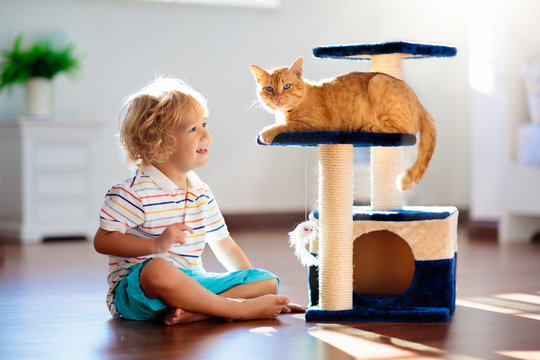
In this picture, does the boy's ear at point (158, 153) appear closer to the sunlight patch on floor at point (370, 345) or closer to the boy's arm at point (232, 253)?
the boy's arm at point (232, 253)

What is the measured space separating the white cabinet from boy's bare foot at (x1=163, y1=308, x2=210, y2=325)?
2.35 metres

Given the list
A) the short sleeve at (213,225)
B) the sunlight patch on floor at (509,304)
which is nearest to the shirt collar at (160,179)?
the short sleeve at (213,225)

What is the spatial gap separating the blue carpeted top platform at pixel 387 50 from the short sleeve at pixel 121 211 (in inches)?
25.7

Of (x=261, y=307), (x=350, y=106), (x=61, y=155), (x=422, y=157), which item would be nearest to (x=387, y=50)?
(x=350, y=106)

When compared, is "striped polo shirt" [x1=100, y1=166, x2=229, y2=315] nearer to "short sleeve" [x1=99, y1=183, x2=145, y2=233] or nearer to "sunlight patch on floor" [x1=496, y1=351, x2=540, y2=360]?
"short sleeve" [x1=99, y1=183, x2=145, y2=233]

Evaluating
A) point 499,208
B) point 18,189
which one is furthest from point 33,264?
point 499,208

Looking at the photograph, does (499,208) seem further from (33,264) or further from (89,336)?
(89,336)

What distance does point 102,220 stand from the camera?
6.56 feet

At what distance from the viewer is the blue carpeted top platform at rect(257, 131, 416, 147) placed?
195cm

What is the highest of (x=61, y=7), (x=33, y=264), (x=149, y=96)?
(x=61, y=7)

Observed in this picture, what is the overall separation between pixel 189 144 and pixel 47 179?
2307 millimetres

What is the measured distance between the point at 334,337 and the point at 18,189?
9.12 ft

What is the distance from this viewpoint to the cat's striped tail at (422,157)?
201cm

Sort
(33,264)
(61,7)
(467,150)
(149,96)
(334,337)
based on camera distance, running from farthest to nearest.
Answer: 1. (467,150)
2. (61,7)
3. (33,264)
4. (149,96)
5. (334,337)
